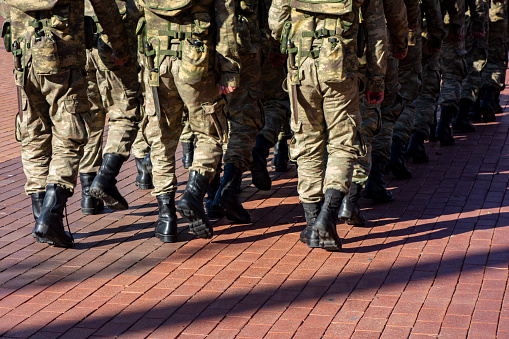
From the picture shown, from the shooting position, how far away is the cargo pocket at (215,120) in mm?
5574

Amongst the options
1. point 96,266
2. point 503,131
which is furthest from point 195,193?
point 503,131

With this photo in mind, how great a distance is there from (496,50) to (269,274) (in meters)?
6.71

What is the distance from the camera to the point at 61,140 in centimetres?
560

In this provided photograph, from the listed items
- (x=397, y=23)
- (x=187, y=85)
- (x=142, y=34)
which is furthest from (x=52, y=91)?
(x=397, y=23)

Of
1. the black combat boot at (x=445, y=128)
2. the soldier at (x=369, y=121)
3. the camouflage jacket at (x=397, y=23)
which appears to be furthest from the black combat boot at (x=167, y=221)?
the black combat boot at (x=445, y=128)

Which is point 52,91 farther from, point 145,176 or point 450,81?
point 450,81

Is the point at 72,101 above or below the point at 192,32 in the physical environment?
below

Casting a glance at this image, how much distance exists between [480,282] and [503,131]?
17.3ft

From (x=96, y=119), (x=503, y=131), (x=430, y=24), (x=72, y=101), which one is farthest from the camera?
(x=503, y=131)

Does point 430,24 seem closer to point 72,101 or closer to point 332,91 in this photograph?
point 332,91

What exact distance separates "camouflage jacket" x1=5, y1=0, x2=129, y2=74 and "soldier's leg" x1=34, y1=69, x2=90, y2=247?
124 millimetres

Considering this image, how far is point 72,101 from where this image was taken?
5.54 m

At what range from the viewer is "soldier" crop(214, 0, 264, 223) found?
616 cm

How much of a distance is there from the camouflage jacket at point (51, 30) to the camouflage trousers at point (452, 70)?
189 inches
